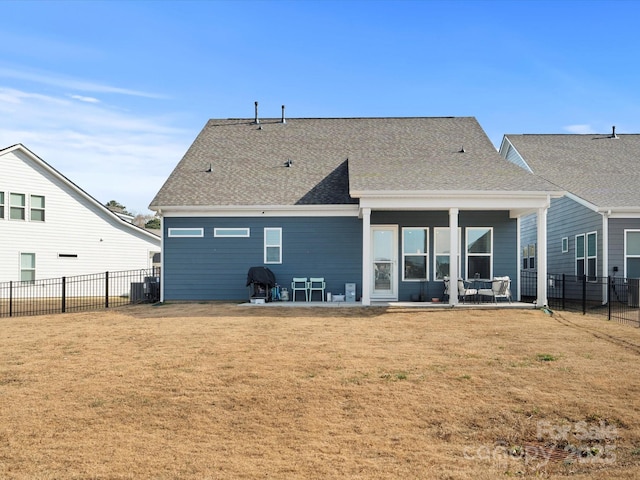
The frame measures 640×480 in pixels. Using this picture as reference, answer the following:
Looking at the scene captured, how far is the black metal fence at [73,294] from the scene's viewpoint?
18.7 metres

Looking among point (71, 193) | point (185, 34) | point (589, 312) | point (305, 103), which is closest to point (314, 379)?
point (589, 312)

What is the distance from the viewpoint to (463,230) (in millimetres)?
17703

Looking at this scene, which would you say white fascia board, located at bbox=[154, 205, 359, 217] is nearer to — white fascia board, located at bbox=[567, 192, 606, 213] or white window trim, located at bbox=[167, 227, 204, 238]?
white window trim, located at bbox=[167, 227, 204, 238]

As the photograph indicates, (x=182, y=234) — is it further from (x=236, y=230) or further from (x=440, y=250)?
(x=440, y=250)

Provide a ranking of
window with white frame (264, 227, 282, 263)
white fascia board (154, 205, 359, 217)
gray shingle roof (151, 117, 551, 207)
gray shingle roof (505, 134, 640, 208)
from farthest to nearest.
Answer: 1. gray shingle roof (505, 134, 640, 208)
2. window with white frame (264, 227, 282, 263)
3. white fascia board (154, 205, 359, 217)
4. gray shingle roof (151, 117, 551, 207)

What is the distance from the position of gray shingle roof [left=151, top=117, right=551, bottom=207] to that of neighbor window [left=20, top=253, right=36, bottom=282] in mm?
9804

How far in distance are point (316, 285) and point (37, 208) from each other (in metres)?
14.7

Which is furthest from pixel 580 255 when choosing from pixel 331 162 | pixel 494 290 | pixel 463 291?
pixel 331 162

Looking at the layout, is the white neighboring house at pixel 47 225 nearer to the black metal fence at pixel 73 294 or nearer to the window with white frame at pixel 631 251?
the black metal fence at pixel 73 294

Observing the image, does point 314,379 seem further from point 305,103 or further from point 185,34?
point 305,103

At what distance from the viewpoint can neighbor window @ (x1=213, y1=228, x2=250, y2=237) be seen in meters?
17.9

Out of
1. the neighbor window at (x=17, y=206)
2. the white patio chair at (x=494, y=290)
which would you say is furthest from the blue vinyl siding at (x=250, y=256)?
the neighbor window at (x=17, y=206)

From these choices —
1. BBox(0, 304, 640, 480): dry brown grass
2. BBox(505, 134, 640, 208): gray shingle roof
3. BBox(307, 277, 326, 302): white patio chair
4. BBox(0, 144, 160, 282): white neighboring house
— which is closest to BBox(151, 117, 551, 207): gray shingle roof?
BBox(307, 277, 326, 302): white patio chair

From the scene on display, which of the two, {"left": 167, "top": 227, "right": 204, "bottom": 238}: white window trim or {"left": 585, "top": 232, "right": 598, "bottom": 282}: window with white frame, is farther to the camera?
{"left": 585, "top": 232, "right": 598, "bottom": 282}: window with white frame
